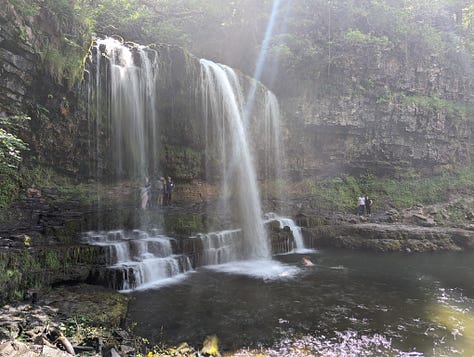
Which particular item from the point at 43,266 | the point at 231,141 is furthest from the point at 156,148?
the point at 43,266

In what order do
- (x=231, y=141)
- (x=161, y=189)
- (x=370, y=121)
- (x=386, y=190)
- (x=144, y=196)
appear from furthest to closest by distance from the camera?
(x=370, y=121) < (x=386, y=190) < (x=231, y=141) < (x=161, y=189) < (x=144, y=196)

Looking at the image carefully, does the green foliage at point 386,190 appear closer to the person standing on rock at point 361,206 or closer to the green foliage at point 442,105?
the person standing on rock at point 361,206

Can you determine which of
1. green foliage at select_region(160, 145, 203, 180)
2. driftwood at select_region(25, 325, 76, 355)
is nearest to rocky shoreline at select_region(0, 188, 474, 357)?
driftwood at select_region(25, 325, 76, 355)

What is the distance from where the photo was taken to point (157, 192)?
15477 millimetres

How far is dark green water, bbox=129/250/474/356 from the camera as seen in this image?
6.46m

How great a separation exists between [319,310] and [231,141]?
10.7 meters

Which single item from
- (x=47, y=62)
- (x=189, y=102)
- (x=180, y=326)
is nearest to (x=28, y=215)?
(x=47, y=62)

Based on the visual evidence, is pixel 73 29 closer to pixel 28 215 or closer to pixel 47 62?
pixel 47 62

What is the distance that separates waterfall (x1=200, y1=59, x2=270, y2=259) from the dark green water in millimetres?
4954

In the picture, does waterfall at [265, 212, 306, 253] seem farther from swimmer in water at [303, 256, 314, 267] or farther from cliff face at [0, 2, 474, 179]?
cliff face at [0, 2, 474, 179]

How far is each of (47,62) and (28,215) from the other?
17.4 ft

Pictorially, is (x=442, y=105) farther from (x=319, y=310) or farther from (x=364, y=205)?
(x=319, y=310)

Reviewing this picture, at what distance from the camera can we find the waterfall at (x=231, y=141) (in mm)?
16266

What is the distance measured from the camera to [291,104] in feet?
69.1
